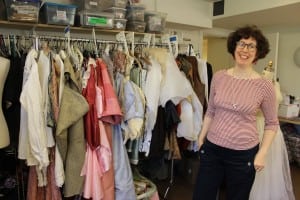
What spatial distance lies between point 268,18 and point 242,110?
240cm

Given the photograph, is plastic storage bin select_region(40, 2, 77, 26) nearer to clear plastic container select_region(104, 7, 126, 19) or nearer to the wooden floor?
clear plastic container select_region(104, 7, 126, 19)

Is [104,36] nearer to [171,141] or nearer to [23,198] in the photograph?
[171,141]

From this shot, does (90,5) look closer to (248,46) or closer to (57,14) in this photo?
(57,14)

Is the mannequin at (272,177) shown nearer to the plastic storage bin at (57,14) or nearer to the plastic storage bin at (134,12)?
the plastic storage bin at (134,12)

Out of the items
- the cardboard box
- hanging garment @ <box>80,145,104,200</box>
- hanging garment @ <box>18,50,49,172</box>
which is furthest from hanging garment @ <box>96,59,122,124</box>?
the cardboard box

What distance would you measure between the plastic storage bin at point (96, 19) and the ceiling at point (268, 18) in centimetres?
175

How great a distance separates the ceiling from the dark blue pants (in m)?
1.94

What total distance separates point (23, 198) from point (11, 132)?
625 mm

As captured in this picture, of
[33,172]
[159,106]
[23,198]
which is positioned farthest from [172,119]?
[23,198]

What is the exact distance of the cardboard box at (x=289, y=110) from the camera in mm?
3422

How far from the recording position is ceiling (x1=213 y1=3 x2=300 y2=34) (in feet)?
9.31

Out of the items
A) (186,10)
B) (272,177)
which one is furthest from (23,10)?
(272,177)

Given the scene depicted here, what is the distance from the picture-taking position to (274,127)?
142 cm

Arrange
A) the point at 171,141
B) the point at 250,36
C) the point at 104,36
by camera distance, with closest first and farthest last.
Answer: the point at 250,36
the point at 171,141
the point at 104,36
